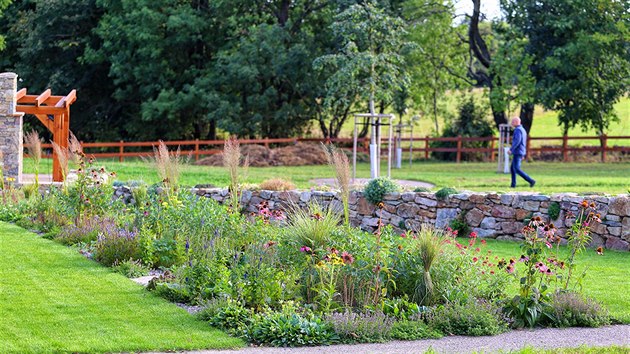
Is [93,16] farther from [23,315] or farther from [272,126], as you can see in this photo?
[23,315]

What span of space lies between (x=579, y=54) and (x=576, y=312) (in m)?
22.6

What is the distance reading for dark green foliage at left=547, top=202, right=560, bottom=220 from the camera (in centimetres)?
1367

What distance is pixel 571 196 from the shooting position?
45.3 ft

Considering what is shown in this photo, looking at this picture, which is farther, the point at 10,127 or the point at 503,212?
the point at 10,127

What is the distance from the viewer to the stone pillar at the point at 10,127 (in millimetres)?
19734

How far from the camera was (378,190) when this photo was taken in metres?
15.4

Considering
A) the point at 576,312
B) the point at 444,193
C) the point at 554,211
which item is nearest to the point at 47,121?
the point at 444,193

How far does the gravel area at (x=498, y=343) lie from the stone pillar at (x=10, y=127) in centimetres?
1410

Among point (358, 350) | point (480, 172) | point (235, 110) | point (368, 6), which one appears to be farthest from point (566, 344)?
point (235, 110)

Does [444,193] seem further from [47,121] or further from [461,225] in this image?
[47,121]

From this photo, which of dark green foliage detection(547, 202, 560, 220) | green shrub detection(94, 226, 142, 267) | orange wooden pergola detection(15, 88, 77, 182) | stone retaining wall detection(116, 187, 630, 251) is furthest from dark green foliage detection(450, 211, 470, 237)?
orange wooden pergola detection(15, 88, 77, 182)

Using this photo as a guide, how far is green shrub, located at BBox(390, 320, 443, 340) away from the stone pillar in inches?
550

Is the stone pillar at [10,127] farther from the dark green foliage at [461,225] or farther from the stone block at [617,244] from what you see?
the stone block at [617,244]

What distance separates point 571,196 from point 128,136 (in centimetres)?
2771
